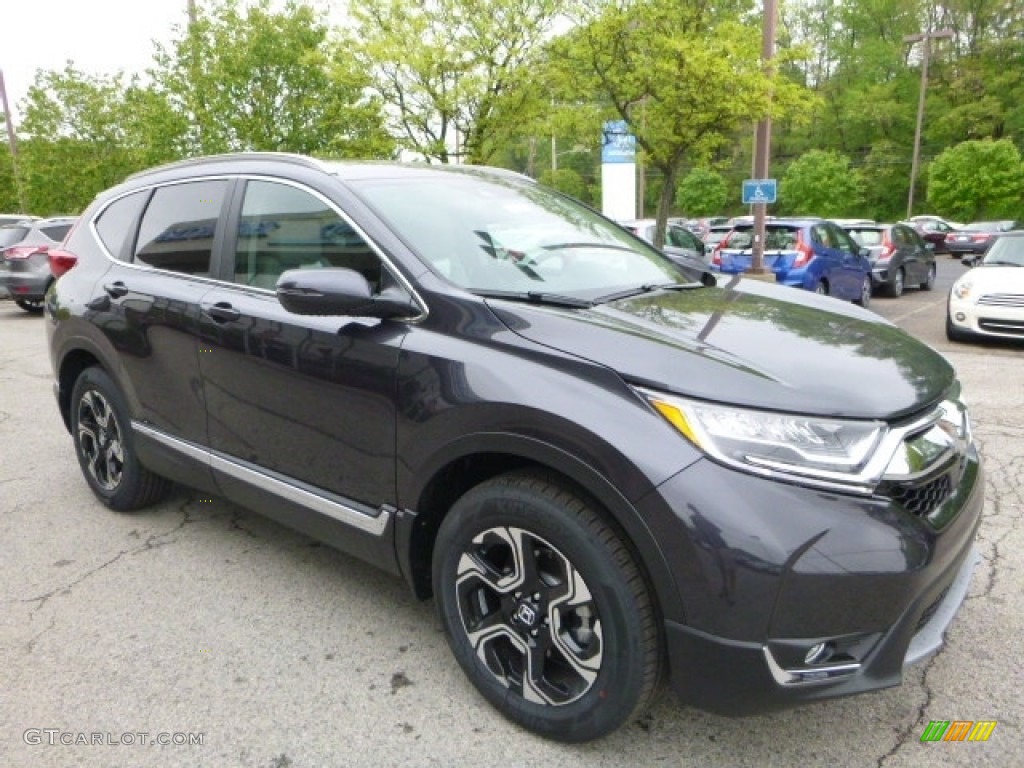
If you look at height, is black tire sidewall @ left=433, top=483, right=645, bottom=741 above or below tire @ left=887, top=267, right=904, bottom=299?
above

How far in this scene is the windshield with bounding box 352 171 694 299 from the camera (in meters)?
2.71

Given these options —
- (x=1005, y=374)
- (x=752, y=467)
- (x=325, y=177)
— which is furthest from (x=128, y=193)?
(x=1005, y=374)

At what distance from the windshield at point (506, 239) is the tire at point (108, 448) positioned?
1904 mm

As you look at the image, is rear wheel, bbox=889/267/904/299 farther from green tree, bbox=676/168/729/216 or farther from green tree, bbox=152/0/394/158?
green tree, bbox=676/168/729/216

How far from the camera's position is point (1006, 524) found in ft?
12.4

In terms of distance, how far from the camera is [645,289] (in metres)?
2.92

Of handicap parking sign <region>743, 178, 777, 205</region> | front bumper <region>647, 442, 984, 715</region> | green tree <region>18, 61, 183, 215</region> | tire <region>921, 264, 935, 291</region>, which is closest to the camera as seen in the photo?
front bumper <region>647, 442, 984, 715</region>

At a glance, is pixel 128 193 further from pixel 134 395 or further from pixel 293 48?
pixel 293 48

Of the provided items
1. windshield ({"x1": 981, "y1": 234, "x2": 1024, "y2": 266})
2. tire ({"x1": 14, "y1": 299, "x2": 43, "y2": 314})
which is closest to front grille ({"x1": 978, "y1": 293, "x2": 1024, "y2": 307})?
windshield ({"x1": 981, "y1": 234, "x2": 1024, "y2": 266})

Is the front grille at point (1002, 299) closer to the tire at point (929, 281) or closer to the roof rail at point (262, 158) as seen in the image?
the tire at point (929, 281)

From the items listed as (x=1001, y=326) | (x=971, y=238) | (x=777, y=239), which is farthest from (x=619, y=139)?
(x=971, y=238)

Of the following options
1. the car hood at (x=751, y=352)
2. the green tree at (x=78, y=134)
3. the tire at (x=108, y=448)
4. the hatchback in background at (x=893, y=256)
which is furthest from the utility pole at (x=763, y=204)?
the green tree at (x=78, y=134)

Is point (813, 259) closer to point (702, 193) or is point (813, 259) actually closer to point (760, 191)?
point (760, 191)

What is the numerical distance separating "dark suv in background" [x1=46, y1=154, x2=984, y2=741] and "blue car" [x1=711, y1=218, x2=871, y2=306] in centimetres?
898
